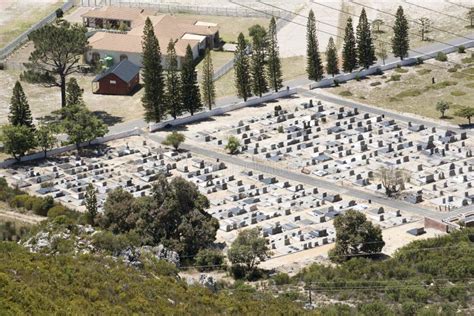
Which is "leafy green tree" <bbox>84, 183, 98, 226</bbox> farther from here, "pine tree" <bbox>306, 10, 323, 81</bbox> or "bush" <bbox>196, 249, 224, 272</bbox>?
"pine tree" <bbox>306, 10, 323, 81</bbox>

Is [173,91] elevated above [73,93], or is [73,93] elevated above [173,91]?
[73,93]

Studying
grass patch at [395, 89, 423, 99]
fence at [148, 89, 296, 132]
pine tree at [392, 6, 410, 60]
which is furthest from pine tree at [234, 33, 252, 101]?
pine tree at [392, 6, 410, 60]

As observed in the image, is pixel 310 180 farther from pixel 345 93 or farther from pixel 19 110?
pixel 19 110

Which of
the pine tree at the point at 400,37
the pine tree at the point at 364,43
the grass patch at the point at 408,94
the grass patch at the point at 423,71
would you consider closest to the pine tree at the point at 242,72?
the pine tree at the point at 364,43

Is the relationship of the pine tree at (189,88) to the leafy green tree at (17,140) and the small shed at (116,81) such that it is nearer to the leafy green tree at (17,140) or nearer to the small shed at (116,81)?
the small shed at (116,81)

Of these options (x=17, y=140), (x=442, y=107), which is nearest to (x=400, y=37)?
(x=442, y=107)

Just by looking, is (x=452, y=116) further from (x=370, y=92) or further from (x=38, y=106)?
(x=38, y=106)

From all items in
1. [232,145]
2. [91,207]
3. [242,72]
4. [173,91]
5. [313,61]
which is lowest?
[91,207]
